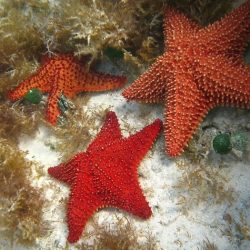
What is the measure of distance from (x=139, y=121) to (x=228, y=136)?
3.83ft

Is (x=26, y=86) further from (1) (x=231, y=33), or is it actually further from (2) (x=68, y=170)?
(1) (x=231, y=33)

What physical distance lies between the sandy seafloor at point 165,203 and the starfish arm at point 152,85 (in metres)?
0.33

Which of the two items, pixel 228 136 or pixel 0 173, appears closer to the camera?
pixel 228 136

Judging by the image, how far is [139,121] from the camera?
5.15m

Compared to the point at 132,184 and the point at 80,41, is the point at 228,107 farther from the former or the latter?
the point at 80,41

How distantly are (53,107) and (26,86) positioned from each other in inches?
18.8

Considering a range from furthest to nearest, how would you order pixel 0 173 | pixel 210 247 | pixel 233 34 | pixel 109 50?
pixel 109 50 < pixel 0 173 < pixel 233 34 < pixel 210 247

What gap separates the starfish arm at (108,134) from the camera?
4.84 meters

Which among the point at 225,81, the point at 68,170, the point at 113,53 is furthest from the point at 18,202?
the point at 225,81

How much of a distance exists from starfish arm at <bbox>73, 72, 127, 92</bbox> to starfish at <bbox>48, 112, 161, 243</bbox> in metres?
0.70

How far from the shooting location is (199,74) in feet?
14.8

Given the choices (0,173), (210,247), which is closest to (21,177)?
(0,173)

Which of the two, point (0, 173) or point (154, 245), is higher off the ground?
point (154, 245)

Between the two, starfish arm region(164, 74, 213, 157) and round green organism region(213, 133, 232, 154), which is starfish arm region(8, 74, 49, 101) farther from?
round green organism region(213, 133, 232, 154)
